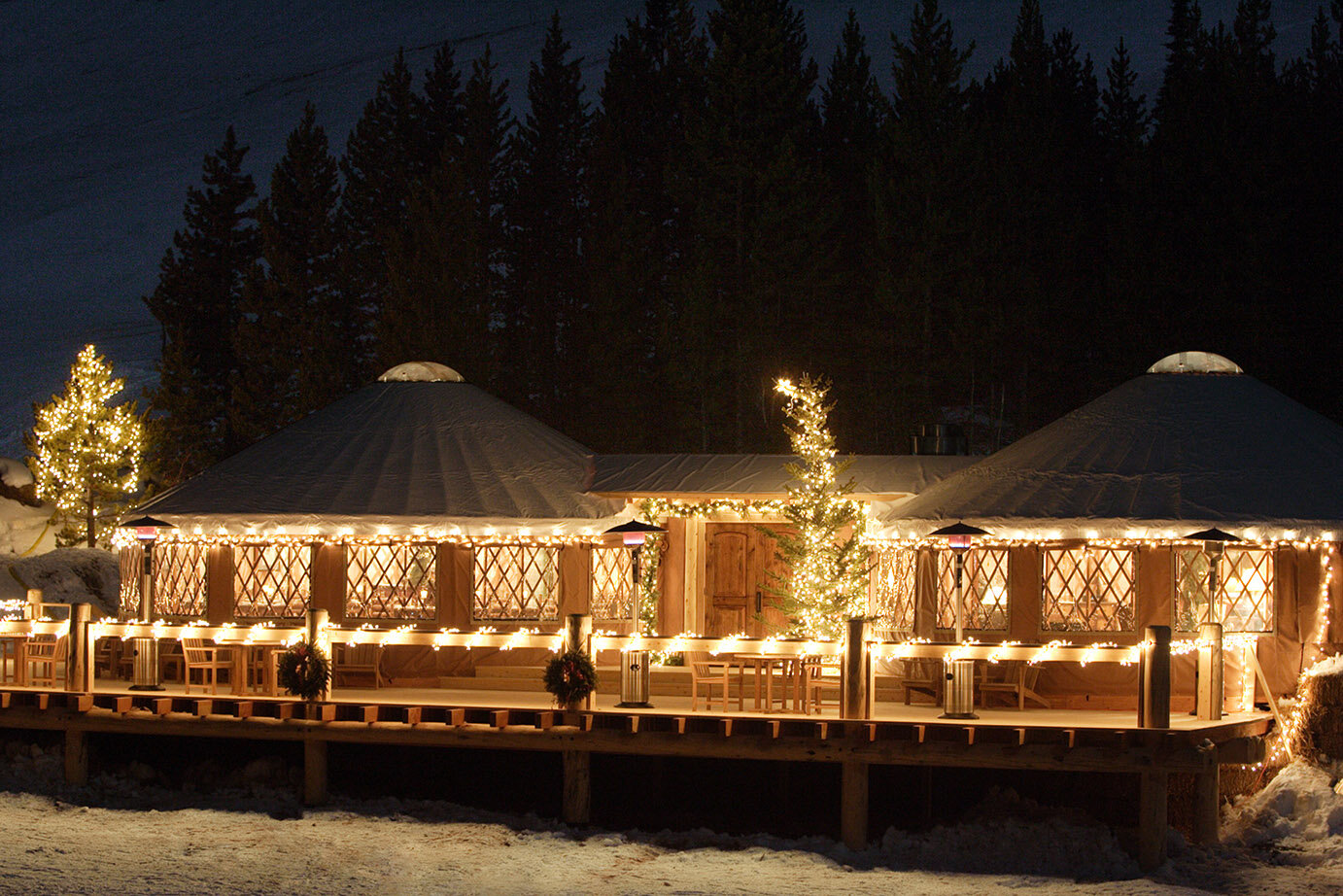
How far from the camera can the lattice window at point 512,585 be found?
41.6ft

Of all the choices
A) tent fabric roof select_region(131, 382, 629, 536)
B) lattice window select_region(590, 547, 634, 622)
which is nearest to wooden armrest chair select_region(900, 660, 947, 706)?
lattice window select_region(590, 547, 634, 622)

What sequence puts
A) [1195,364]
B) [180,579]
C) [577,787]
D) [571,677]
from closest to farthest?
[571,677]
[577,787]
[180,579]
[1195,364]

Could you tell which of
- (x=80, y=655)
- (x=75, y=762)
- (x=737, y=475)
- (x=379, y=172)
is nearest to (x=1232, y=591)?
(x=737, y=475)

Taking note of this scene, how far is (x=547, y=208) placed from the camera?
27.5 m

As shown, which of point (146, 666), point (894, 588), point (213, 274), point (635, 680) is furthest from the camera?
point (213, 274)

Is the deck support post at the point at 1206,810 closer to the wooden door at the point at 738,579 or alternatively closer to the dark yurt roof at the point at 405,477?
the wooden door at the point at 738,579

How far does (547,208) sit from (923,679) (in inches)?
690

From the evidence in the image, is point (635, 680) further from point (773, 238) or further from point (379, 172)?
point (379, 172)

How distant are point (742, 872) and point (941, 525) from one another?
426cm

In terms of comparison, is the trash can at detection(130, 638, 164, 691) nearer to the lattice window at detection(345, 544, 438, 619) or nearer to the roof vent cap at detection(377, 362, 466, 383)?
the lattice window at detection(345, 544, 438, 619)

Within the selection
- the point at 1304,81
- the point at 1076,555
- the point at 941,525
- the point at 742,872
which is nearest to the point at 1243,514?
the point at 1076,555

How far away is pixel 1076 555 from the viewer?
1167cm

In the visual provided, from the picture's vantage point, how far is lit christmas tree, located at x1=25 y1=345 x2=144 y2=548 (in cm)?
2138

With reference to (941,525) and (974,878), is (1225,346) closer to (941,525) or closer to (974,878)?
(941,525)
